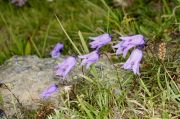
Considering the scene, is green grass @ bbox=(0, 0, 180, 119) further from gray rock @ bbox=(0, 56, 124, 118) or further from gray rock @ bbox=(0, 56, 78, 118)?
gray rock @ bbox=(0, 56, 78, 118)

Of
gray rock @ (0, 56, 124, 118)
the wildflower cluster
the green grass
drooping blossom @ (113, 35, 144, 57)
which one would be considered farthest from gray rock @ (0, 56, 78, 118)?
drooping blossom @ (113, 35, 144, 57)

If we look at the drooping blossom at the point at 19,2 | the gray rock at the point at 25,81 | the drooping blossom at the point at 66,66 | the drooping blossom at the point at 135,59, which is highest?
the drooping blossom at the point at 19,2

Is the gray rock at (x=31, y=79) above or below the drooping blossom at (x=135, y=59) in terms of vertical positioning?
below

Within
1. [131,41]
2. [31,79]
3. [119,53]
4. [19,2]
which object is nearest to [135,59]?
[131,41]

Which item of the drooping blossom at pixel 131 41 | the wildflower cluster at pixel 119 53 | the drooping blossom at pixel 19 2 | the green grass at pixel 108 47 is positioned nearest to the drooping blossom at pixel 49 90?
the wildflower cluster at pixel 119 53

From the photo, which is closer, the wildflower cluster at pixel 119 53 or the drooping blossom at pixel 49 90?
the wildflower cluster at pixel 119 53

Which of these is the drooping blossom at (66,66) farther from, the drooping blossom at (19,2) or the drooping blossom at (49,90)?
the drooping blossom at (19,2)

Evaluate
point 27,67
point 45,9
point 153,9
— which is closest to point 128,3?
point 153,9
